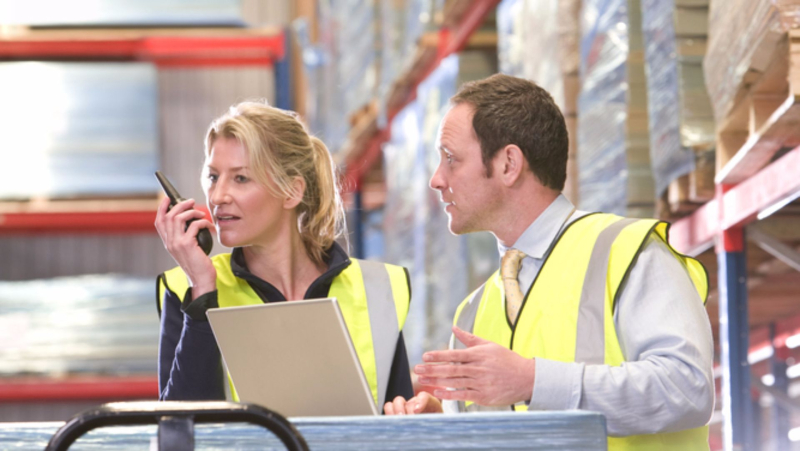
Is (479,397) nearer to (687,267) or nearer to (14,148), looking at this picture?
(687,267)

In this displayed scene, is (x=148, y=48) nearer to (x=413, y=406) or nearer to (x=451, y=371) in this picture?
(x=413, y=406)

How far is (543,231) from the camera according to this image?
2.51 metres

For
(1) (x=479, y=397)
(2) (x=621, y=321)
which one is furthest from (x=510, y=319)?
(1) (x=479, y=397)

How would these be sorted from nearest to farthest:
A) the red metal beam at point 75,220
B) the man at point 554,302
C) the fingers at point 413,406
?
the man at point 554,302 → the fingers at point 413,406 → the red metal beam at point 75,220

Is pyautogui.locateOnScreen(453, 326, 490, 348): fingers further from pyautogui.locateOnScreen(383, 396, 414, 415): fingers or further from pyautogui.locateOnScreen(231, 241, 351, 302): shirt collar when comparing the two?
pyautogui.locateOnScreen(231, 241, 351, 302): shirt collar

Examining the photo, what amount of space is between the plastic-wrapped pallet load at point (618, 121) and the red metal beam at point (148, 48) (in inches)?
202

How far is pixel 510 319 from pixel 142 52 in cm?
710

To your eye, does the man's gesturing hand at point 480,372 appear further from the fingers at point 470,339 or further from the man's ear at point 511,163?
the man's ear at point 511,163

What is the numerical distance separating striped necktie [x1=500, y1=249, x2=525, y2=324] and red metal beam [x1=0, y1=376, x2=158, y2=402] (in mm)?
6173

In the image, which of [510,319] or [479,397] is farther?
[510,319]

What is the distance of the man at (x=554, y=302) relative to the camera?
1988 mm

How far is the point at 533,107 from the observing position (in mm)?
2512

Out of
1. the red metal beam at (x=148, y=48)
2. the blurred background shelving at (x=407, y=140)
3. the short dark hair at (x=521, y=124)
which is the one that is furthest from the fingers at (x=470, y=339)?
the red metal beam at (x=148, y=48)

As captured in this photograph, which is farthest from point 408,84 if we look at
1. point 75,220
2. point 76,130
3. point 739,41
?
point 739,41
